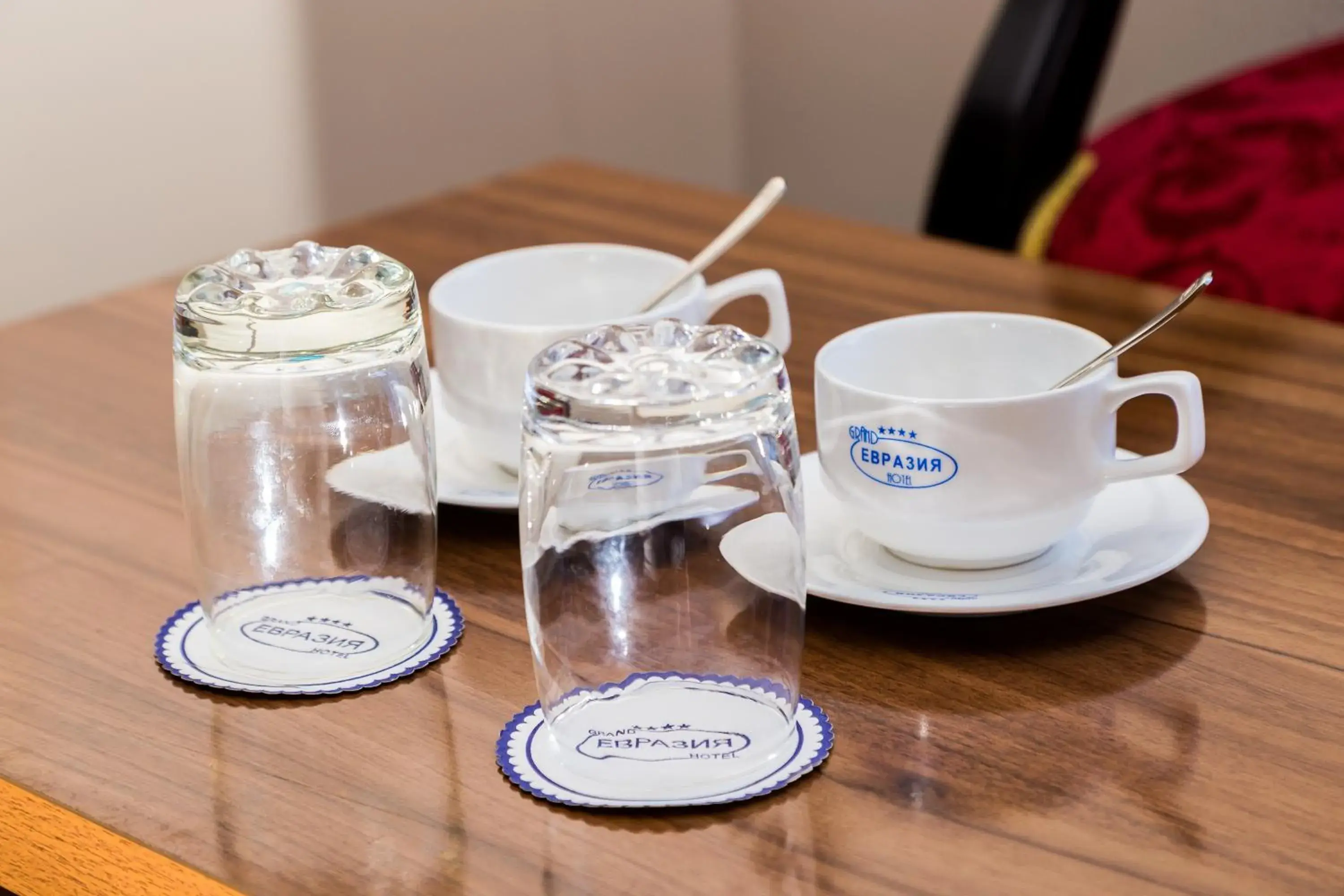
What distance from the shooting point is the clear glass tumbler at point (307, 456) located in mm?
514

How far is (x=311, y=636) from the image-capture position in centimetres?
56

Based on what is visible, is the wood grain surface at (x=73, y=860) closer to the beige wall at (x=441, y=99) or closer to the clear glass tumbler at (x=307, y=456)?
the clear glass tumbler at (x=307, y=456)

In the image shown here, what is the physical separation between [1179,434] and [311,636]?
31 centimetres

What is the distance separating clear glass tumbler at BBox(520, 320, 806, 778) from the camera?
1.47 feet

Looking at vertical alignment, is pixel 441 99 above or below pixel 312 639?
below

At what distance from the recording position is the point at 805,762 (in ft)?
1.57

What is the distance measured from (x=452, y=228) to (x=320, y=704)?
568 millimetres

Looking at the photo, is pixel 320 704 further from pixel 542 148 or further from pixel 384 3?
pixel 542 148

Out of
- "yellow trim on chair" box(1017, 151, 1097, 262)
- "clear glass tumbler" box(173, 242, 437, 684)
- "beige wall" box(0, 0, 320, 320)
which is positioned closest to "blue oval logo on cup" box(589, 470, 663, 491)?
"clear glass tumbler" box(173, 242, 437, 684)

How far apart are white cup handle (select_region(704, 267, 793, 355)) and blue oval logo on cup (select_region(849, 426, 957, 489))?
0.09 meters

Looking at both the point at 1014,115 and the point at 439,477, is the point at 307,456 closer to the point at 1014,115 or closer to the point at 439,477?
the point at 439,477

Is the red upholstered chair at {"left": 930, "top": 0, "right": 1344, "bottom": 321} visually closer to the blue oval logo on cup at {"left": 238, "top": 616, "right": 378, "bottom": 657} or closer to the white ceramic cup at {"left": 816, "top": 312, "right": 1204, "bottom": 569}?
the white ceramic cup at {"left": 816, "top": 312, "right": 1204, "bottom": 569}

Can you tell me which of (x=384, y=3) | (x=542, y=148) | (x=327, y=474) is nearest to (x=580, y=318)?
(x=327, y=474)

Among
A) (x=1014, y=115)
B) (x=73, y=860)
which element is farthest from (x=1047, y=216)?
(x=73, y=860)
